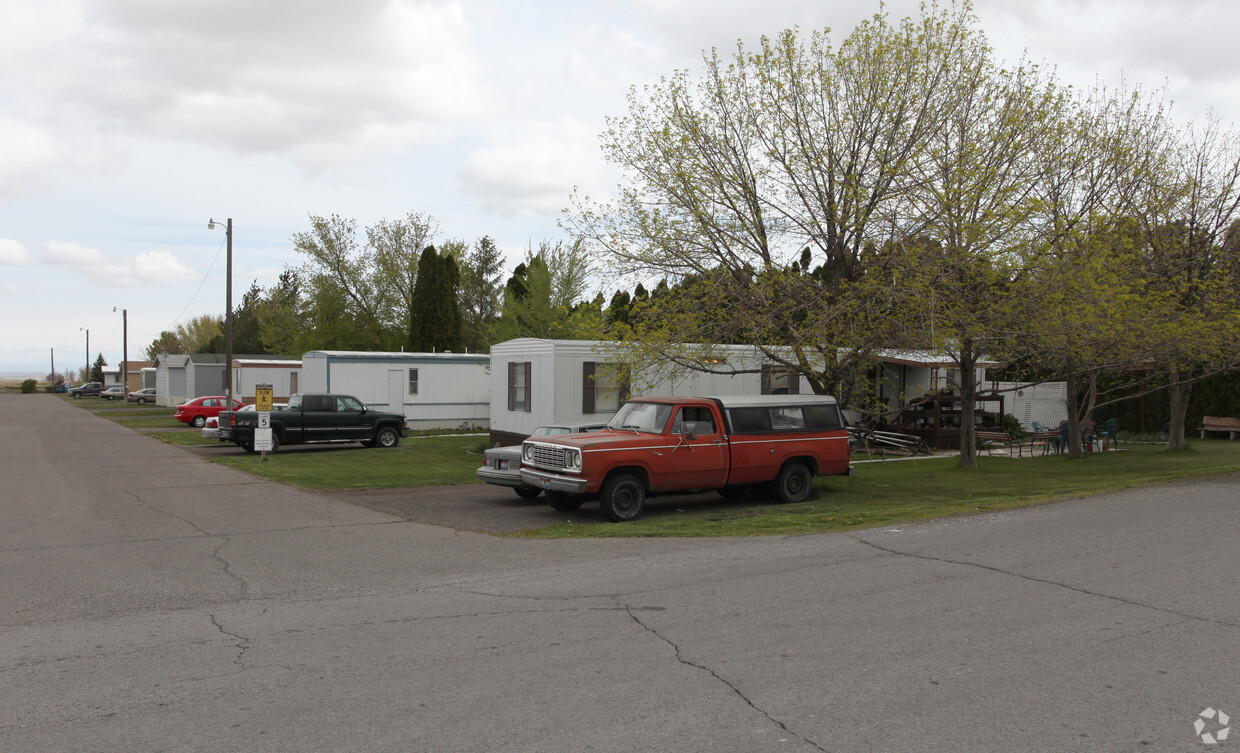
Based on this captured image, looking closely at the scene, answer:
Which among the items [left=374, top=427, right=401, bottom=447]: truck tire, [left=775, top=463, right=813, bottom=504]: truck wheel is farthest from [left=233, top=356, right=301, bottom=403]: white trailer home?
[left=775, top=463, right=813, bottom=504]: truck wheel

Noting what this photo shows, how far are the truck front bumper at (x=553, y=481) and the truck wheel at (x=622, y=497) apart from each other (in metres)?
0.43

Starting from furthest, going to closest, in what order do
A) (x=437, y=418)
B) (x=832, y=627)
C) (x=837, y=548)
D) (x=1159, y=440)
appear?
(x=437, y=418), (x=1159, y=440), (x=837, y=548), (x=832, y=627)

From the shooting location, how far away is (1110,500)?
1309 cm

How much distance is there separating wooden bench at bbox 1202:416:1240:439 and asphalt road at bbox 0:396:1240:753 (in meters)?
19.8

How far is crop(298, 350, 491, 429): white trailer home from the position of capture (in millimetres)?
30047

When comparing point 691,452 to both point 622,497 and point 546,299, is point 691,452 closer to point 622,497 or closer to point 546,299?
point 622,497

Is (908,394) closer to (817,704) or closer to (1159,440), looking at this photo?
(1159,440)

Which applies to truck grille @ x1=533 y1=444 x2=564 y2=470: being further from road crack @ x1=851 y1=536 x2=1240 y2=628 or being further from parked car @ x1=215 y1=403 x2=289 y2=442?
parked car @ x1=215 y1=403 x2=289 y2=442

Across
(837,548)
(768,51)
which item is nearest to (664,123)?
(768,51)

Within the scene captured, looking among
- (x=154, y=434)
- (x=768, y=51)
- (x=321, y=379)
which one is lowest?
(x=154, y=434)

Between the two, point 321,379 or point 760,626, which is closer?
point 760,626

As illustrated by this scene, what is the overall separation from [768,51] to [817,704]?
13597 mm

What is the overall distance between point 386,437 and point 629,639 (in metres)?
21.3

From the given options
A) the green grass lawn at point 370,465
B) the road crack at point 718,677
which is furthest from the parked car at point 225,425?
the road crack at point 718,677
